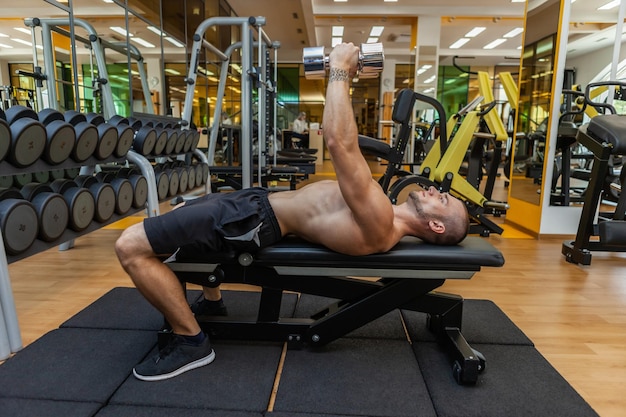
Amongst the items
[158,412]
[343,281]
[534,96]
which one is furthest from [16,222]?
[534,96]

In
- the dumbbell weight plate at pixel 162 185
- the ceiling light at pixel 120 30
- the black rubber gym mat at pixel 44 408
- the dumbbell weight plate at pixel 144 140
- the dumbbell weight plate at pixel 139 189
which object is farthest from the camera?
the ceiling light at pixel 120 30

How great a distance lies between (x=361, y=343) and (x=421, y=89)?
23.6 ft

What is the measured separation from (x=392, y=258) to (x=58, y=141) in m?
1.59

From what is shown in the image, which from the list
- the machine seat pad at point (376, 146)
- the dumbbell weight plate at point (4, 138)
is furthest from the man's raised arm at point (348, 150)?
the machine seat pad at point (376, 146)

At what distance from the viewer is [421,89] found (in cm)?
801

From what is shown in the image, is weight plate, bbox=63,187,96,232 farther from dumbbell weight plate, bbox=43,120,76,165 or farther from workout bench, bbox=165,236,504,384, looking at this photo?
workout bench, bbox=165,236,504,384

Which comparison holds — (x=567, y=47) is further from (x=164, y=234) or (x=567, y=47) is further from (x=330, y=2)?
(x=330, y=2)

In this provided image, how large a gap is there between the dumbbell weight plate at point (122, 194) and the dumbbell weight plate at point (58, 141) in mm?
410

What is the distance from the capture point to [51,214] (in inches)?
72.9

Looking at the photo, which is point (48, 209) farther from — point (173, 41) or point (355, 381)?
point (173, 41)

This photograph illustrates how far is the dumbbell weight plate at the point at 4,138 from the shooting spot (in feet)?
5.23

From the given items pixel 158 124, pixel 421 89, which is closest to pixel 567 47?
pixel 158 124

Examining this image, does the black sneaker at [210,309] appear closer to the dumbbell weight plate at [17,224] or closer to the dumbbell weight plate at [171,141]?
the dumbbell weight plate at [17,224]

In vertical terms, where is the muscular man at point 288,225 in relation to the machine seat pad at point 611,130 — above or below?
below
